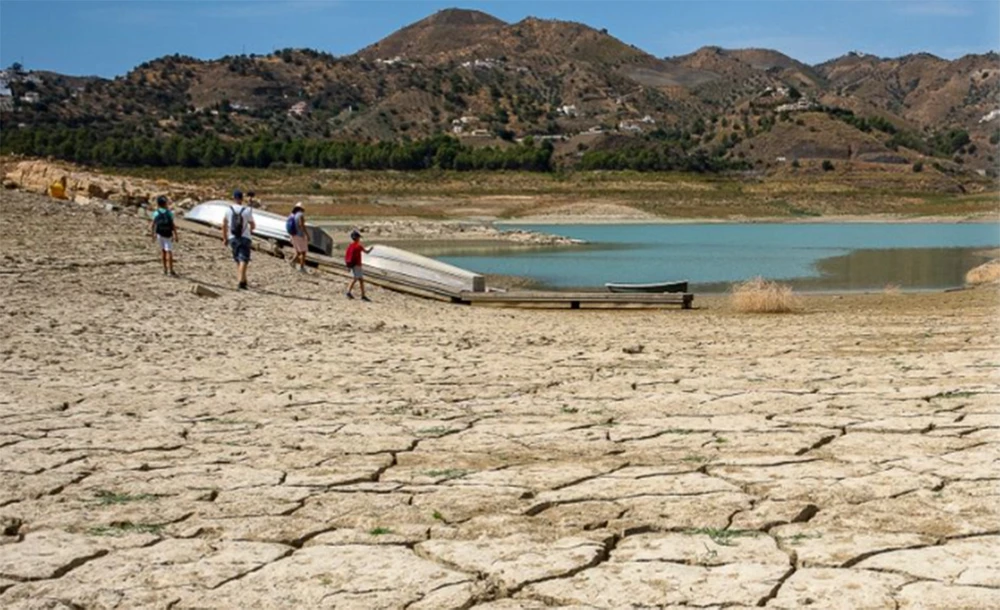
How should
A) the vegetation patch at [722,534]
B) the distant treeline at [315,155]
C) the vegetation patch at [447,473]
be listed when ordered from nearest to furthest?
the vegetation patch at [722,534] → the vegetation patch at [447,473] → the distant treeline at [315,155]

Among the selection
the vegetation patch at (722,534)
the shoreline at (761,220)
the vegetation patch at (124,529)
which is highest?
the vegetation patch at (722,534)

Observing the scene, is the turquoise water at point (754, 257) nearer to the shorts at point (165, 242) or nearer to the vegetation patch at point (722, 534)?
the shorts at point (165, 242)

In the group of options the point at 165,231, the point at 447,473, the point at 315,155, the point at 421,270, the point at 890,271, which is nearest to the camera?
the point at 447,473

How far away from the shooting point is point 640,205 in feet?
273

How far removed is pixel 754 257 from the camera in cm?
4347

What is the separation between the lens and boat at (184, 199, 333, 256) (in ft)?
88.6

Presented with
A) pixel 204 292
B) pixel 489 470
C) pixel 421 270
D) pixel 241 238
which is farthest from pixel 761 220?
pixel 489 470

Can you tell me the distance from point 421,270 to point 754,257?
21.5 metres

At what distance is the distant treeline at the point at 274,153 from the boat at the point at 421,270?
75975 millimetres

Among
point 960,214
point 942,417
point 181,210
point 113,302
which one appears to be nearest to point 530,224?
point 960,214

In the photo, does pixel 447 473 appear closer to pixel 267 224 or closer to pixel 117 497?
pixel 117 497

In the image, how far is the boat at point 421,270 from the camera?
78.0 feet

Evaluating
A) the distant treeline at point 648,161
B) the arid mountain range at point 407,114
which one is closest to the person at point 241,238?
the distant treeline at point 648,161

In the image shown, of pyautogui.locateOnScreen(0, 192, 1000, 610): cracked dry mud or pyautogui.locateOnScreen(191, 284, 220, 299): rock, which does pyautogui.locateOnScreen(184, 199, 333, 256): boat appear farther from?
pyautogui.locateOnScreen(0, 192, 1000, 610): cracked dry mud
